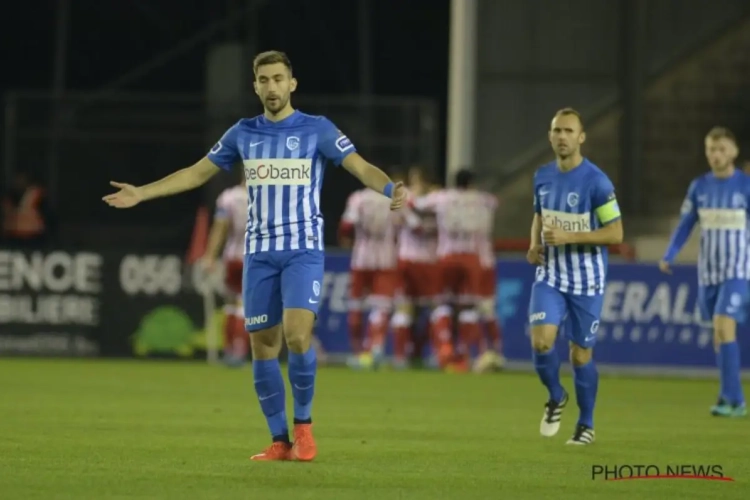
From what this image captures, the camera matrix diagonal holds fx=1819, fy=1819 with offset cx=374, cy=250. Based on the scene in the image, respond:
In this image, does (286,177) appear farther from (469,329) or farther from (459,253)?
(469,329)

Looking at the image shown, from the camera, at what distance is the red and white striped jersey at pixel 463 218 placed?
20562 millimetres

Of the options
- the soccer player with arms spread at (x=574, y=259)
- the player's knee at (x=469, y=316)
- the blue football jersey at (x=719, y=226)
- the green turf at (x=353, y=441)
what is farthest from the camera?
the player's knee at (x=469, y=316)

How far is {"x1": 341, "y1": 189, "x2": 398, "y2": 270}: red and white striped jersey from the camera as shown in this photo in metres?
20.8

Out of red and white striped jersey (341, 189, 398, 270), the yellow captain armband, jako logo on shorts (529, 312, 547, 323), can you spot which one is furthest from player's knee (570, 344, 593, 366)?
red and white striped jersey (341, 189, 398, 270)

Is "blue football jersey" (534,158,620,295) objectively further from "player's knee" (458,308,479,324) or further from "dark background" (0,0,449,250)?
"dark background" (0,0,449,250)

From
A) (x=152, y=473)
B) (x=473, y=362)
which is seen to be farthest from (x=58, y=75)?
(x=152, y=473)

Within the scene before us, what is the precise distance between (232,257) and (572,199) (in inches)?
358

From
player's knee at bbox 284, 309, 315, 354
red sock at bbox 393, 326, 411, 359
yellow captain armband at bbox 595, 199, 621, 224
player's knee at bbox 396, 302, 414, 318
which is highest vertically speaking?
yellow captain armband at bbox 595, 199, 621, 224

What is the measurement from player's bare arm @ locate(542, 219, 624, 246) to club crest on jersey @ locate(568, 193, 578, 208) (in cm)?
21

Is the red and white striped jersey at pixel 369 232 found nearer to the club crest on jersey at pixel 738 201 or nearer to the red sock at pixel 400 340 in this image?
the red sock at pixel 400 340

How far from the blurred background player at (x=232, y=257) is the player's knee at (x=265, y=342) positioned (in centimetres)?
918

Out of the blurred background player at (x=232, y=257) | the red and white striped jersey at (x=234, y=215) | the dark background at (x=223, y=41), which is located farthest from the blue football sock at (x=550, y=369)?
the dark background at (x=223, y=41)

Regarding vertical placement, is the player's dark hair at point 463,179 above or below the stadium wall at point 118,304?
above

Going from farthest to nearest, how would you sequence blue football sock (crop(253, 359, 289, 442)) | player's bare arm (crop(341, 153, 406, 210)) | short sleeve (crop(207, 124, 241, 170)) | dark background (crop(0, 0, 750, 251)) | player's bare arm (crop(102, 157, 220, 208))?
dark background (crop(0, 0, 750, 251)) → short sleeve (crop(207, 124, 241, 170)) → blue football sock (crop(253, 359, 289, 442)) → player's bare arm (crop(102, 157, 220, 208)) → player's bare arm (crop(341, 153, 406, 210))
